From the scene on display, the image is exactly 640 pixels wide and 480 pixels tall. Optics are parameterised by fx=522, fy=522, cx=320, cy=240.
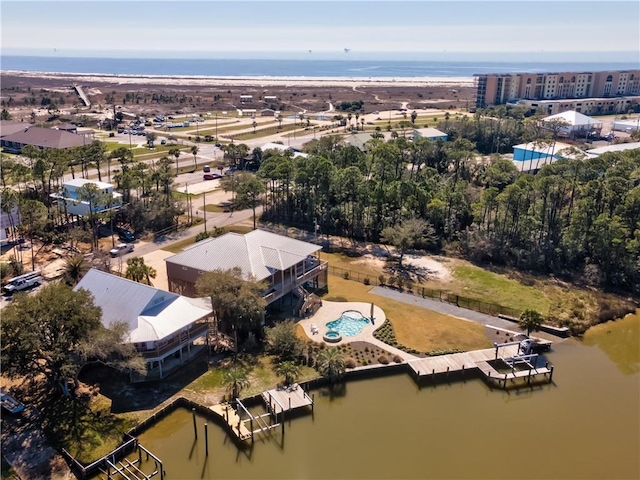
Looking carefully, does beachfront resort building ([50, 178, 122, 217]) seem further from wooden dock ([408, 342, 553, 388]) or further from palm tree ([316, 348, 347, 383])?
wooden dock ([408, 342, 553, 388])

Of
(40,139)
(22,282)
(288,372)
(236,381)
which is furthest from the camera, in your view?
(40,139)

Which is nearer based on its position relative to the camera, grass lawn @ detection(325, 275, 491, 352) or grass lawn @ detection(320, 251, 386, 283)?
grass lawn @ detection(325, 275, 491, 352)

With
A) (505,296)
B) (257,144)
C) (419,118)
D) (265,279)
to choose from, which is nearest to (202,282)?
(265,279)

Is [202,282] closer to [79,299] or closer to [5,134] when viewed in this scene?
[79,299]

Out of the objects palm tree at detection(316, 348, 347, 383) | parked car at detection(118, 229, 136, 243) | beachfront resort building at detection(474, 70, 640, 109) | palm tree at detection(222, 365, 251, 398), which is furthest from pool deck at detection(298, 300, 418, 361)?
beachfront resort building at detection(474, 70, 640, 109)

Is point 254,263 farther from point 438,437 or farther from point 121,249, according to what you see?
point 121,249

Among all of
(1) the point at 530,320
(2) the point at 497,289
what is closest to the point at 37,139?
(2) the point at 497,289

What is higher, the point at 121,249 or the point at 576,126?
the point at 576,126
